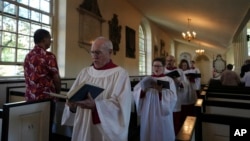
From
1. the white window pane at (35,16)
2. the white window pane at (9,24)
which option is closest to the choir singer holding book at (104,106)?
the white window pane at (9,24)

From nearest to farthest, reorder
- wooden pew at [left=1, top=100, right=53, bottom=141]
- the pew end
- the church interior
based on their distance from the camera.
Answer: the pew end → wooden pew at [left=1, top=100, right=53, bottom=141] → the church interior

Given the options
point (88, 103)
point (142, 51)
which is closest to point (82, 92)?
point (88, 103)

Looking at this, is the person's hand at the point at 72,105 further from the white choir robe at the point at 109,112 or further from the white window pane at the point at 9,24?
the white window pane at the point at 9,24

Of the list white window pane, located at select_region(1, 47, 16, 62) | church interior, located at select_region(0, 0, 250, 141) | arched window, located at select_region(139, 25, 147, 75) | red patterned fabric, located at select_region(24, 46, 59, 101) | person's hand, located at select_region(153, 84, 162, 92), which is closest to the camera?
church interior, located at select_region(0, 0, 250, 141)

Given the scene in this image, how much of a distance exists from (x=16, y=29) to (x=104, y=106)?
2.79m

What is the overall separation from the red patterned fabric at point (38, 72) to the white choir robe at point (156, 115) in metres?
1.14

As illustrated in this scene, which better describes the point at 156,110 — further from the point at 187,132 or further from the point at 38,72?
the point at 38,72

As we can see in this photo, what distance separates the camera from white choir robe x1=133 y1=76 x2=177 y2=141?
9.41 feet

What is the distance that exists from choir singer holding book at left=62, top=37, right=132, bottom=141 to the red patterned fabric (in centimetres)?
67

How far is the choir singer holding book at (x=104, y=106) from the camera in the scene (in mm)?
1718

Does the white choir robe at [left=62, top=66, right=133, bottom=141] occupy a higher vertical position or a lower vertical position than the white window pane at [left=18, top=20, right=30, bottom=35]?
lower

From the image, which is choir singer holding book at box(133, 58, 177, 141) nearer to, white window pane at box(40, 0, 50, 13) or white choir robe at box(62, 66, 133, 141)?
white choir robe at box(62, 66, 133, 141)

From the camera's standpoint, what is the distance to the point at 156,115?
290cm

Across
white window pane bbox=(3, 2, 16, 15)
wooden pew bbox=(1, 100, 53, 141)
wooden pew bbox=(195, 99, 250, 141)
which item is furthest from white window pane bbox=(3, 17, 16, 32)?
wooden pew bbox=(195, 99, 250, 141)
